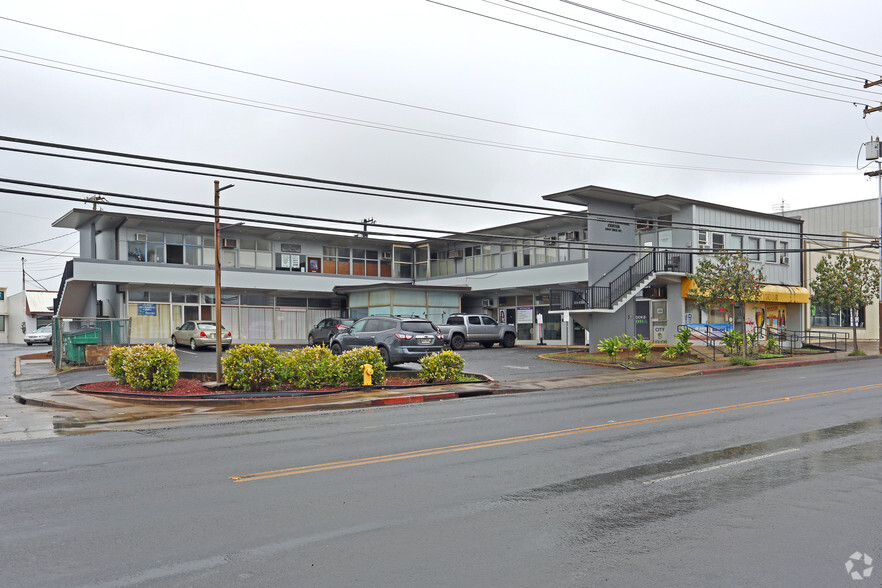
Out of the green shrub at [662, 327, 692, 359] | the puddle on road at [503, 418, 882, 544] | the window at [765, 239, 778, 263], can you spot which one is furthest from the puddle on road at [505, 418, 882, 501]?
the window at [765, 239, 778, 263]

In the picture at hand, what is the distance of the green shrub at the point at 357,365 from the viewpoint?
19.5 m

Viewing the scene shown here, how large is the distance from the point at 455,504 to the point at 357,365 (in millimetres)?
13258

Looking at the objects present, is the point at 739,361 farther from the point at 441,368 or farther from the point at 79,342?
the point at 79,342

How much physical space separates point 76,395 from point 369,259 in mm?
30816

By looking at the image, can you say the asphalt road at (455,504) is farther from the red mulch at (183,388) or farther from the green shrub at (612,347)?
the green shrub at (612,347)

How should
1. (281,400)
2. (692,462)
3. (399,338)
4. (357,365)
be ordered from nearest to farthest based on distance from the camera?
(692,462) < (281,400) < (357,365) < (399,338)

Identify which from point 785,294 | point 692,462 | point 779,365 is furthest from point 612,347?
point 692,462

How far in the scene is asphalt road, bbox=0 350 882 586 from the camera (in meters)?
4.89

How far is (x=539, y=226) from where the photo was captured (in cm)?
4206

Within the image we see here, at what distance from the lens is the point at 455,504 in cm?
656

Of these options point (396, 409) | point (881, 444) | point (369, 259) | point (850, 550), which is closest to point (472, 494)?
point (850, 550)

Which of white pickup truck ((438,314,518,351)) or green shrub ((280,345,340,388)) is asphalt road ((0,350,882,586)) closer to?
green shrub ((280,345,340,388))

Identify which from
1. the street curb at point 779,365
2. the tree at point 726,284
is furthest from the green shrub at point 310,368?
the tree at point 726,284

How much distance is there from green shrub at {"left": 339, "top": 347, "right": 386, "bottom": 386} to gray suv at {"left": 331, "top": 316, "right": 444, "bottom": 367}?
3291mm
